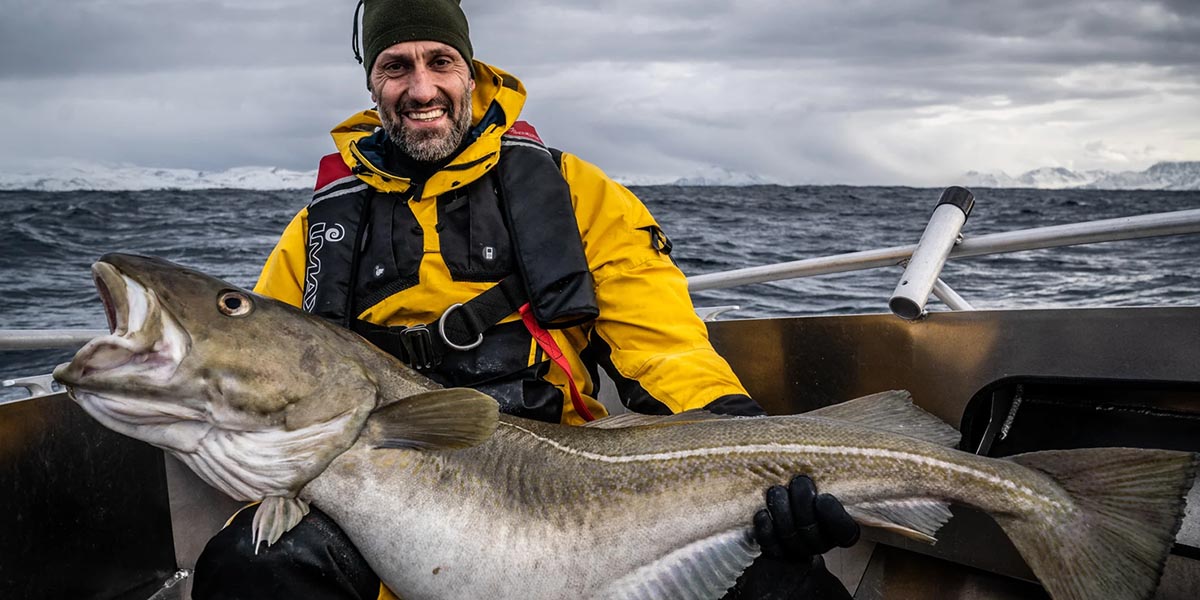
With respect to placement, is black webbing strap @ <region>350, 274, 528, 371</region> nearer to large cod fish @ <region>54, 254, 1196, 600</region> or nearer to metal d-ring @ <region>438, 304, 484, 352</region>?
metal d-ring @ <region>438, 304, 484, 352</region>

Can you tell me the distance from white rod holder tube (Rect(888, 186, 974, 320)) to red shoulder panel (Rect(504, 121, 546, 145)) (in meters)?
1.46

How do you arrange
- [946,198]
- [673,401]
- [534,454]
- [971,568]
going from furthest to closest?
[946,198] < [971,568] < [673,401] < [534,454]

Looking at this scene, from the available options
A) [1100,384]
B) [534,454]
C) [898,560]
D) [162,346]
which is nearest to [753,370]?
[898,560]

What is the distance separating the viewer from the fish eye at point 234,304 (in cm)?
222

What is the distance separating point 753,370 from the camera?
13.0 ft

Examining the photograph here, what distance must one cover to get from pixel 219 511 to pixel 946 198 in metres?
3.18

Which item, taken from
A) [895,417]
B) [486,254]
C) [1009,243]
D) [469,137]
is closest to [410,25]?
[469,137]

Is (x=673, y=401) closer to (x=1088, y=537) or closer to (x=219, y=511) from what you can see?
(x=1088, y=537)

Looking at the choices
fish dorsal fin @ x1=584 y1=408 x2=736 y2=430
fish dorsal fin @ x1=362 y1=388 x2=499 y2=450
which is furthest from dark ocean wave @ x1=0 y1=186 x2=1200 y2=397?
fish dorsal fin @ x1=362 y1=388 x2=499 y2=450

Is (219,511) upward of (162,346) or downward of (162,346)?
downward

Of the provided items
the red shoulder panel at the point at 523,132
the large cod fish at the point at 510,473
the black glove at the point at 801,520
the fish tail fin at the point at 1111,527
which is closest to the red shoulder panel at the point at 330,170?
the red shoulder panel at the point at 523,132

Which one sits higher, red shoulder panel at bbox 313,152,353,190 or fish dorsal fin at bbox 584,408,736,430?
red shoulder panel at bbox 313,152,353,190

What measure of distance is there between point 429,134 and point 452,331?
2.71ft

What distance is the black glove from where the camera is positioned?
231 centimetres
